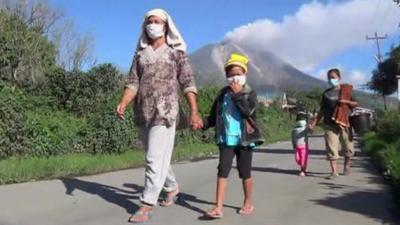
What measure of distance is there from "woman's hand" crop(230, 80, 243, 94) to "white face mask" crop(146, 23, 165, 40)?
3.36 feet

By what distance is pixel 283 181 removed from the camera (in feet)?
36.8

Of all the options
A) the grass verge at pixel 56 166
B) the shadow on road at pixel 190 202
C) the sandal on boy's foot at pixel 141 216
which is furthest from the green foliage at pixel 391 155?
the grass verge at pixel 56 166

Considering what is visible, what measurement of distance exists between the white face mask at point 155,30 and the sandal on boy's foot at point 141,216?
1.89 m

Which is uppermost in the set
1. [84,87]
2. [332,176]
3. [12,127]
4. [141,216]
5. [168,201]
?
[84,87]

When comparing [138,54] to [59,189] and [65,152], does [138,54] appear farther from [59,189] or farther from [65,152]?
[65,152]

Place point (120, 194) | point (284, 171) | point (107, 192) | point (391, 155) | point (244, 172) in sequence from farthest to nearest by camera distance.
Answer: point (284, 171) < point (391, 155) < point (107, 192) < point (120, 194) < point (244, 172)

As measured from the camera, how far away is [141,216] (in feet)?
23.5

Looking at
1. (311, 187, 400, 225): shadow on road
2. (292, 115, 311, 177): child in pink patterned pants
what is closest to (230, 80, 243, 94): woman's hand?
(311, 187, 400, 225): shadow on road

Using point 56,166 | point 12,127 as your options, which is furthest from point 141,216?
point 12,127

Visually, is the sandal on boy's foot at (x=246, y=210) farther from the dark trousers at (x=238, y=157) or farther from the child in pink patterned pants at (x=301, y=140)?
the child in pink patterned pants at (x=301, y=140)

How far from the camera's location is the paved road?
Answer: 741 centimetres

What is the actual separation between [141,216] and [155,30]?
2.04 meters

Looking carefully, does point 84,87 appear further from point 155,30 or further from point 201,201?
point 155,30

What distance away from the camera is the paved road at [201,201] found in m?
7.41
